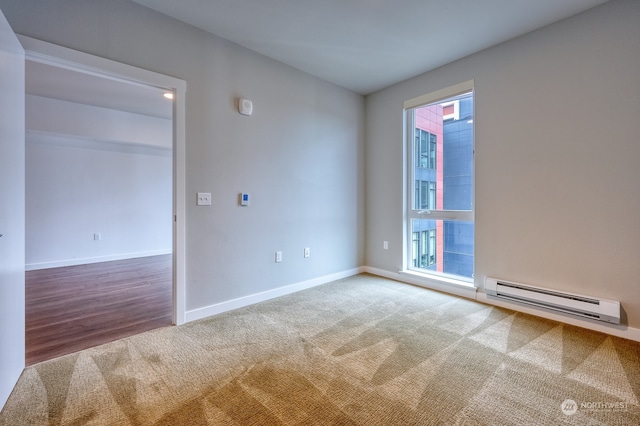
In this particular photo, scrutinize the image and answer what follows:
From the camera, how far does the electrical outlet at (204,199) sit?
2574mm

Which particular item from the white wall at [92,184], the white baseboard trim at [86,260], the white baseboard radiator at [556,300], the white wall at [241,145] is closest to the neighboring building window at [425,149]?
the white wall at [241,145]

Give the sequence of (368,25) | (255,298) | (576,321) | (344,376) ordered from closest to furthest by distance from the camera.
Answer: (344,376) < (576,321) < (368,25) < (255,298)

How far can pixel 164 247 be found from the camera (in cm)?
599

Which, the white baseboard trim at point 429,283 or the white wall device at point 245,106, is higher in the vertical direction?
the white wall device at point 245,106

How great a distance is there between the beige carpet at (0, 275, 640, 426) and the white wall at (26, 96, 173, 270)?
387 centimetres

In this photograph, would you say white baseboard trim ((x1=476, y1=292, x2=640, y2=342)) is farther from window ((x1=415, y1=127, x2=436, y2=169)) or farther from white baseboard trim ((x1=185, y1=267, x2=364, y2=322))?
white baseboard trim ((x1=185, y1=267, x2=364, y2=322))

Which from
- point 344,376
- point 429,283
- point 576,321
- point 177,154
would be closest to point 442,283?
point 429,283

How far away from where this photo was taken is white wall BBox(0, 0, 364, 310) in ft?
7.02

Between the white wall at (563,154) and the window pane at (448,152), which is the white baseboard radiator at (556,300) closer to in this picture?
the white wall at (563,154)

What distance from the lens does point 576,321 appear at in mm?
2408

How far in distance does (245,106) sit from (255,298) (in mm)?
2029

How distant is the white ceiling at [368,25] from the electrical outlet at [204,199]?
153 cm

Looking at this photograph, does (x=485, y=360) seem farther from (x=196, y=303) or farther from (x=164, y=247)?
(x=164, y=247)

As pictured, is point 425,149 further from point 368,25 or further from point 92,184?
point 92,184
